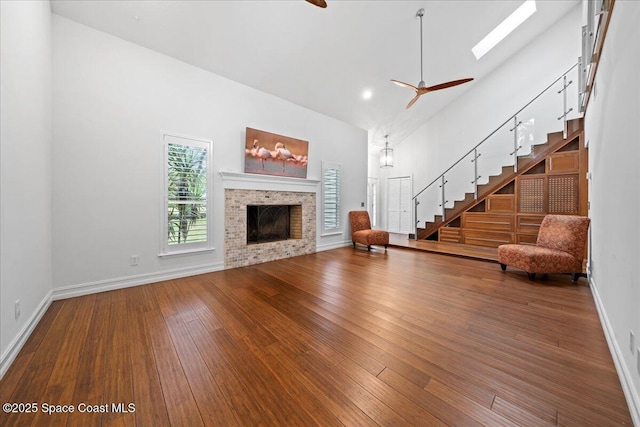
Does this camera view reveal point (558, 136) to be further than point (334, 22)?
Yes

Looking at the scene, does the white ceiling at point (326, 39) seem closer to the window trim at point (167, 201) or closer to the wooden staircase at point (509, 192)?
the window trim at point (167, 201)

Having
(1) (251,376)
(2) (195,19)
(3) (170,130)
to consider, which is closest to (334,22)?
(2) (195,19)

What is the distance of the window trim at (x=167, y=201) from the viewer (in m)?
3.71

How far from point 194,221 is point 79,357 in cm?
240

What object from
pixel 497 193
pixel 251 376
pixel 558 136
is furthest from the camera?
pixel 497 193

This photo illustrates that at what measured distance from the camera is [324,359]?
5.89 feet

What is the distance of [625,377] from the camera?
1469 millimetres

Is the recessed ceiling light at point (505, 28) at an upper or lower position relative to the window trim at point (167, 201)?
upper

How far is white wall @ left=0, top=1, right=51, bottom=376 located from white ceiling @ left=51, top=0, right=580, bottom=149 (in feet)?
3.62

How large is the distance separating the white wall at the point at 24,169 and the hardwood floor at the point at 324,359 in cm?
33

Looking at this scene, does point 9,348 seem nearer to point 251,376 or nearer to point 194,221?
point 251,376

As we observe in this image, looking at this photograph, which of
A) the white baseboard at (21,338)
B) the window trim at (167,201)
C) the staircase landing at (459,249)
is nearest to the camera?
the white baseboard at (21,338)

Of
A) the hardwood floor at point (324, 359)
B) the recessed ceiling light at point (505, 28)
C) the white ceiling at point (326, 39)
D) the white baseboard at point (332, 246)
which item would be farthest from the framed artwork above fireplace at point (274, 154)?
the recessed ceiling light at point (505, 28)

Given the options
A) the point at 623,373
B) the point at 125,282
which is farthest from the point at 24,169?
the point at 623,373
